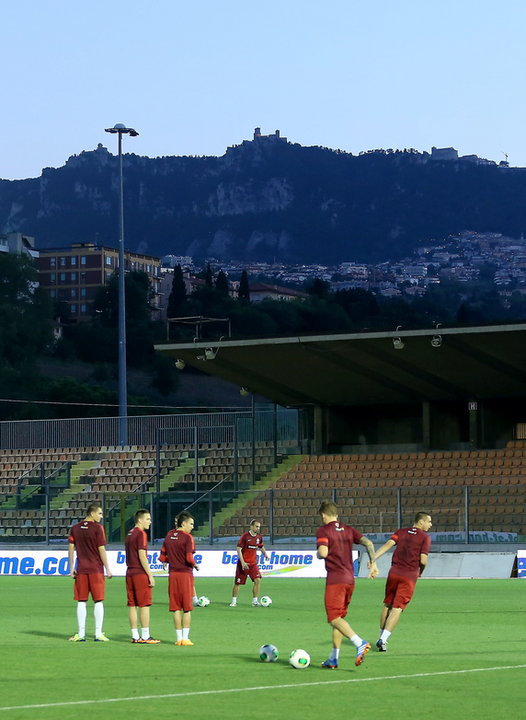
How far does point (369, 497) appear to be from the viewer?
42375 mm

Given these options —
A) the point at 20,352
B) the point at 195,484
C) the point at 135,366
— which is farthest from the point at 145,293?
the point at 195,484

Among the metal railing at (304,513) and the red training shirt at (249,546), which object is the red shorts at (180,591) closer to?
the red training shirt at (249,546)

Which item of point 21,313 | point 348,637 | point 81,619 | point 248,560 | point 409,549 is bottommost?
point 248,560

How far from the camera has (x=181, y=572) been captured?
17766mm

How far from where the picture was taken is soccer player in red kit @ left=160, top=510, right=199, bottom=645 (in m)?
17.6

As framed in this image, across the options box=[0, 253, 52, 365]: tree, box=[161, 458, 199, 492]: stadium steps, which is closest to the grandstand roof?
box=[161, 458, 199, 492]: stadium steps

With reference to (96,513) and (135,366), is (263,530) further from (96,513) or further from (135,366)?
(135,366)

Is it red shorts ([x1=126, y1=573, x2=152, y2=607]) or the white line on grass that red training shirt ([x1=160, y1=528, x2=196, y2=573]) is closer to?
red shorts ([x1=126, y1=573, x2=152, y2=607])

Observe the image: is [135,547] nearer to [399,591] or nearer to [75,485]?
[399,591]

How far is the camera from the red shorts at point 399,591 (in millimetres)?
16500

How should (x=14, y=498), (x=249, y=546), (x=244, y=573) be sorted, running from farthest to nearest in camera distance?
(x=14, y=498), (x=249, y=546), (x=244, y=573)

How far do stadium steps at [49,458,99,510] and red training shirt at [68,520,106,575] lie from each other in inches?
1362

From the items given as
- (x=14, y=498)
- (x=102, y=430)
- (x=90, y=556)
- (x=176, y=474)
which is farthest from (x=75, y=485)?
(x=90, y=556)

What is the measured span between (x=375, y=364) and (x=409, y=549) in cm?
3214
